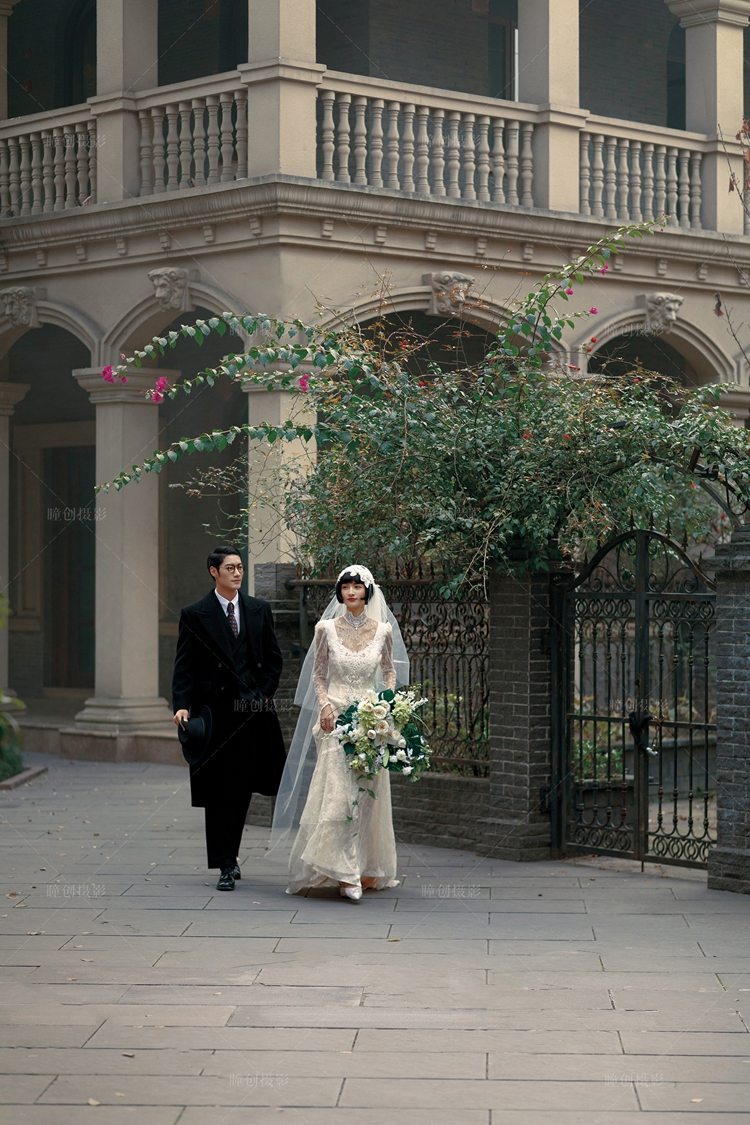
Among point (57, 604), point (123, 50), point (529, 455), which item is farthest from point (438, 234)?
point (57, 604)

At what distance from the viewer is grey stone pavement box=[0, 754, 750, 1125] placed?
5000 millimetres

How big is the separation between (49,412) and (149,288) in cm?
490

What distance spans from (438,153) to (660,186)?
2841 mm

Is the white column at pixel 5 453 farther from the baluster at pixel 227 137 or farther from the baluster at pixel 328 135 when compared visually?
the baluster at pixel 328 135

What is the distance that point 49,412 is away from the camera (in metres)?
18.9

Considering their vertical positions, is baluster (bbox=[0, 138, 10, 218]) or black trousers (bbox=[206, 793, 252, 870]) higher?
baluster (bbox=[0, 138, 10, 218])

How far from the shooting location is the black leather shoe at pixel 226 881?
28.7 feet

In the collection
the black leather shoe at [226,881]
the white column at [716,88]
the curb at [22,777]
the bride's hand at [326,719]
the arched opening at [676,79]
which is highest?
the arched opening at [676,79]

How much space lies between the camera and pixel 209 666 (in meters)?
8.98

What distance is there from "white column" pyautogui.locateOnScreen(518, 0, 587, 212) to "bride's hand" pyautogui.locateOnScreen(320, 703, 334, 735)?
7.65m

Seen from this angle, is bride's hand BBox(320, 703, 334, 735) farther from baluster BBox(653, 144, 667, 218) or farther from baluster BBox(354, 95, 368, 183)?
baluster BBox(653, 144, 667, 218)

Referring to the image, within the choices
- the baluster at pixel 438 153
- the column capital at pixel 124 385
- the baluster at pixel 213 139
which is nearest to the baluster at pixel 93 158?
the baluster at pixel 213 139

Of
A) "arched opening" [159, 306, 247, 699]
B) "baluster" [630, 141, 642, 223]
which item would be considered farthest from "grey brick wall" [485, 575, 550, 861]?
"arched opening" [159, 306, 247, 699]

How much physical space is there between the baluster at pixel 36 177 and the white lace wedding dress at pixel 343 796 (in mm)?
8191
